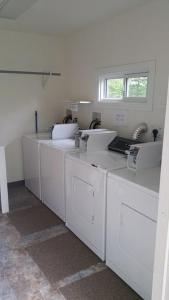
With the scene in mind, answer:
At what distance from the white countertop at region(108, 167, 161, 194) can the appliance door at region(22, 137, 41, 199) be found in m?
1.51

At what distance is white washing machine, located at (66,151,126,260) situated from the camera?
6.66 ft

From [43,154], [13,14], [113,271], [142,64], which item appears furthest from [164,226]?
[13,14]

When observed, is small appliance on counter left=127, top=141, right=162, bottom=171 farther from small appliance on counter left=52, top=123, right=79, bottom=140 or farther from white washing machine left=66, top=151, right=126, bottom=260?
small appliance on counter left=52, top=123, right=79, bottom=140

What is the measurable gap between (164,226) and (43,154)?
2176mm

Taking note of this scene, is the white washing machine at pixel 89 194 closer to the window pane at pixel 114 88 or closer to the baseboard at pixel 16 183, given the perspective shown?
the window pane at pixel 114 88

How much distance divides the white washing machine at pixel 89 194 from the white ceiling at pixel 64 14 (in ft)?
4.92

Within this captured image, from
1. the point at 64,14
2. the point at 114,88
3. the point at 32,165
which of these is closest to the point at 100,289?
the point at 32,165

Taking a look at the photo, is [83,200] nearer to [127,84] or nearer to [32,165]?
[32,165]

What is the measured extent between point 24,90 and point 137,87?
1768 mm

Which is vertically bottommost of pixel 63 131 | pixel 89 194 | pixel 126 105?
pixel 89 194

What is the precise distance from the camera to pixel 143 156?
201cm

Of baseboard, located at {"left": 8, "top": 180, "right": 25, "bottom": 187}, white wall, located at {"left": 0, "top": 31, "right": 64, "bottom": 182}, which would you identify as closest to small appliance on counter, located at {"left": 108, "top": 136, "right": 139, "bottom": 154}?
white wall, located at {"left": 0, "top": 31, "right": 64, "bottom": 182}

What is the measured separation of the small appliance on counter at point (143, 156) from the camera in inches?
77.8

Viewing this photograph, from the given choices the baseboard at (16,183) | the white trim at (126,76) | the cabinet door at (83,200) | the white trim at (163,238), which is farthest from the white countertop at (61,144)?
the white trim at (163,238)
